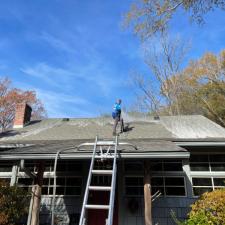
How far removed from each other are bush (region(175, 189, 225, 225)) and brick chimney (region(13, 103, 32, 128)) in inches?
372

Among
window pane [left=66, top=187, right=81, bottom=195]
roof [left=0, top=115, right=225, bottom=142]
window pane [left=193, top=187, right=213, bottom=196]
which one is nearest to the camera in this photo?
window pane [left=193, top=187, right=213, bottom=196]

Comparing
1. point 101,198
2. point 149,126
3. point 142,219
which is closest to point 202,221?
point 142,219

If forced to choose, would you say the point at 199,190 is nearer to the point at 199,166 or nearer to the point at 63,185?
the point at 199,166

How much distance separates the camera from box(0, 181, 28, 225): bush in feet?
23.8

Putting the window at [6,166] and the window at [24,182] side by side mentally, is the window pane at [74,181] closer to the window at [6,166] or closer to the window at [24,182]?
the window at [24,182]

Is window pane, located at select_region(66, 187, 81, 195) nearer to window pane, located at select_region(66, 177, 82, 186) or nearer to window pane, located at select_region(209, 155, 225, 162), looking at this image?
window pane, located at select_region(66, 177, 82, 186)

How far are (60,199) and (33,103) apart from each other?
23480 millimetres

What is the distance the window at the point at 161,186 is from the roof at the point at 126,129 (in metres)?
1.47

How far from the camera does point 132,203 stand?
959 cm

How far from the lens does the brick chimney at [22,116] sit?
44.8ft

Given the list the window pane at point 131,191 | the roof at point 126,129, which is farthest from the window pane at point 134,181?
the roof at point 126,129

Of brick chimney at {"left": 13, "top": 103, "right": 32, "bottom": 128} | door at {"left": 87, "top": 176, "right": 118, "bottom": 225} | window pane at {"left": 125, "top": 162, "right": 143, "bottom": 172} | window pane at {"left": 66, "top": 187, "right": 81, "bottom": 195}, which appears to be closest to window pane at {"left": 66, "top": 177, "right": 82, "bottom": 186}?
window pane at {"left": 66, "top": 187, "right": 81, "bottom": 195}

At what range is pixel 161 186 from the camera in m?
9.84

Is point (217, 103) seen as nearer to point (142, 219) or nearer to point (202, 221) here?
point (142, 219)
